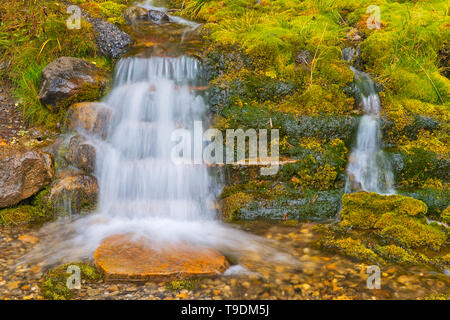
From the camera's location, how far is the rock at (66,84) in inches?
235

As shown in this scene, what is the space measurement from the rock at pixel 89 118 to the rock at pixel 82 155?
0.36 m

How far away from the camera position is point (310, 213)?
16.8 ft

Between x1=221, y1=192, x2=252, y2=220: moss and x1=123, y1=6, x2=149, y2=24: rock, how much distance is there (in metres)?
5.82

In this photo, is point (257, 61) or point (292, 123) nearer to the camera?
point (292, 123)

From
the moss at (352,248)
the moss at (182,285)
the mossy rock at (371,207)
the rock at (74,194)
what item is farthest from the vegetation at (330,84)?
the moss at (182,285)

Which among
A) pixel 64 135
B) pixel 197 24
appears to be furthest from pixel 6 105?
pixel 197 24

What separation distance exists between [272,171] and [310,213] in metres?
0.85

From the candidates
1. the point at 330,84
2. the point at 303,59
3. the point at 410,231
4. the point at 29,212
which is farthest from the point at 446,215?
the point at 29,212

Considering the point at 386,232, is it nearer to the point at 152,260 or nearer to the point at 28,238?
the point at 152,260

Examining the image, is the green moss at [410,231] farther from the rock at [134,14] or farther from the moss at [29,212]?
the rock at [134,14]

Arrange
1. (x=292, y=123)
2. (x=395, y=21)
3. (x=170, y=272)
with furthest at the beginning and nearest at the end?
1. (x=395, y=21)
2. (x=292, y=123)
3. (x=170, y=272)

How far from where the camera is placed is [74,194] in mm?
5266

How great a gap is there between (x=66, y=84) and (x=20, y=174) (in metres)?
1.85

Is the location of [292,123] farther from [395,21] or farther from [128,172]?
[395,21]
